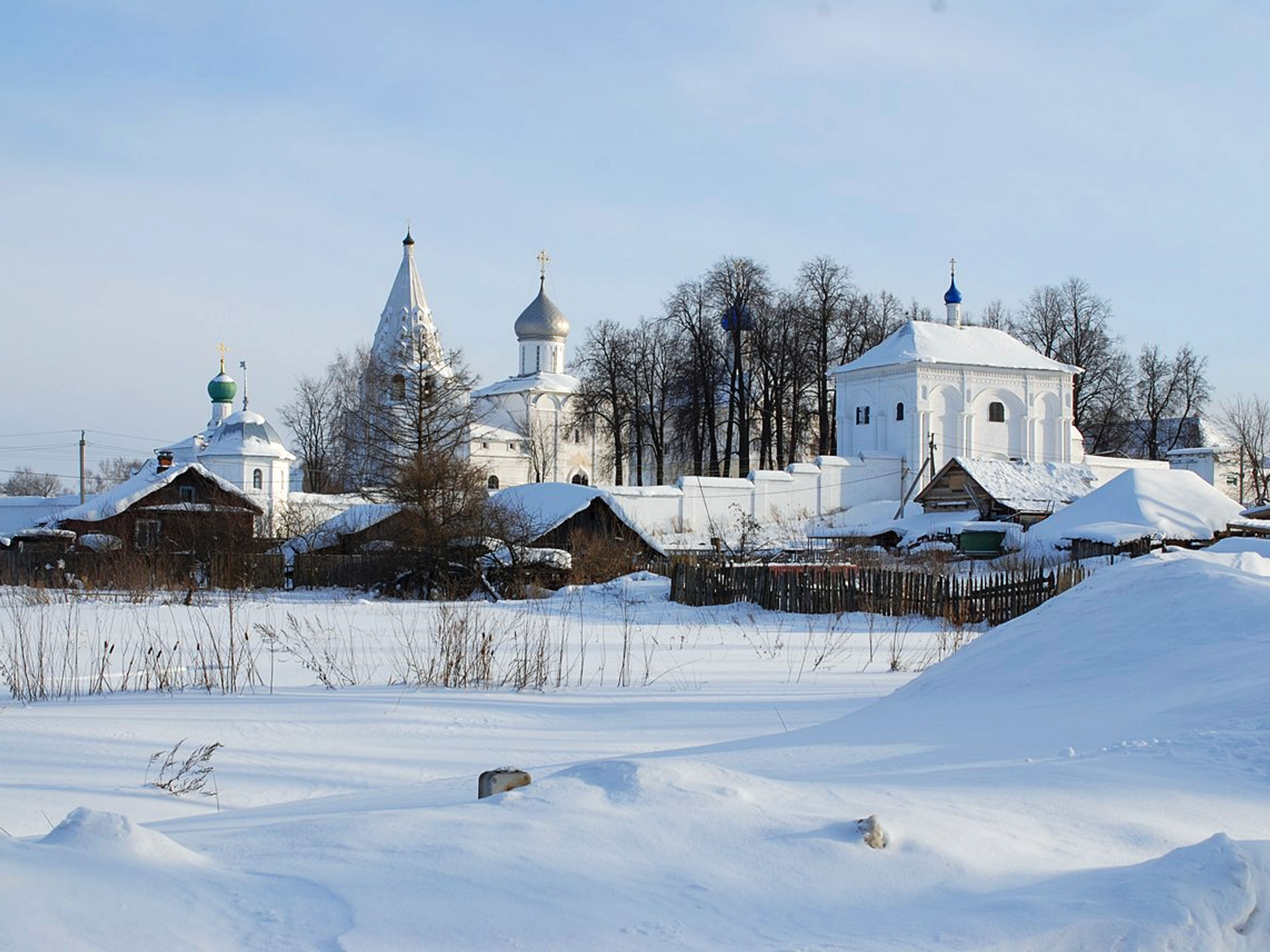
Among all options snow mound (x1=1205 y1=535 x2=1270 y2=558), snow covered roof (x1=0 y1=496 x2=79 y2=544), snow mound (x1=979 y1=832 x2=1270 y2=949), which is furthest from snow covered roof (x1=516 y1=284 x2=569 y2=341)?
snow mound (x1=979 y1=832 x2=1270 y2=949)

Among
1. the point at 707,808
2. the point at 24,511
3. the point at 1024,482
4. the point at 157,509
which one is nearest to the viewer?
the point at 707,808

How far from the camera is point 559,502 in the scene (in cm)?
3272

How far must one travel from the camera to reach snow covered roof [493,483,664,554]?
104 feet

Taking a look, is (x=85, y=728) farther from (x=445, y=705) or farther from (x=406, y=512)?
(x=406, y=512)

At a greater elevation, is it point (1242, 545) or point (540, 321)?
point (540, 321)

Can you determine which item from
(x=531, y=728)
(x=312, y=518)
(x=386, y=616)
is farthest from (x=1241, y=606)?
(x=312, y=518)

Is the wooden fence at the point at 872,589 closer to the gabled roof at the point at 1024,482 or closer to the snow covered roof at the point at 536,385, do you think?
the gabled roof at the point at 1024,482

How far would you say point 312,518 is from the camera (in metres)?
40.7

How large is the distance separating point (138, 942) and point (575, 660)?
10841 millimetres

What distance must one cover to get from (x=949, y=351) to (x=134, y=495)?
31.6 meters

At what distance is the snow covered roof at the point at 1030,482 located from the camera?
39.8 meters

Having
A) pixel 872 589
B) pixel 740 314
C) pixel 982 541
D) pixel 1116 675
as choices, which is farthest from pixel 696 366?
pixel 1116 675

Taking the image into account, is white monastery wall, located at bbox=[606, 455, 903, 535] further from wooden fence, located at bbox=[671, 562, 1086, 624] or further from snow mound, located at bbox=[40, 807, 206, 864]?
snow mound, located at bbox=[40, 807, 206, 864]

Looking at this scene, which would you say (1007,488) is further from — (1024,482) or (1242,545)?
(1242,545)
